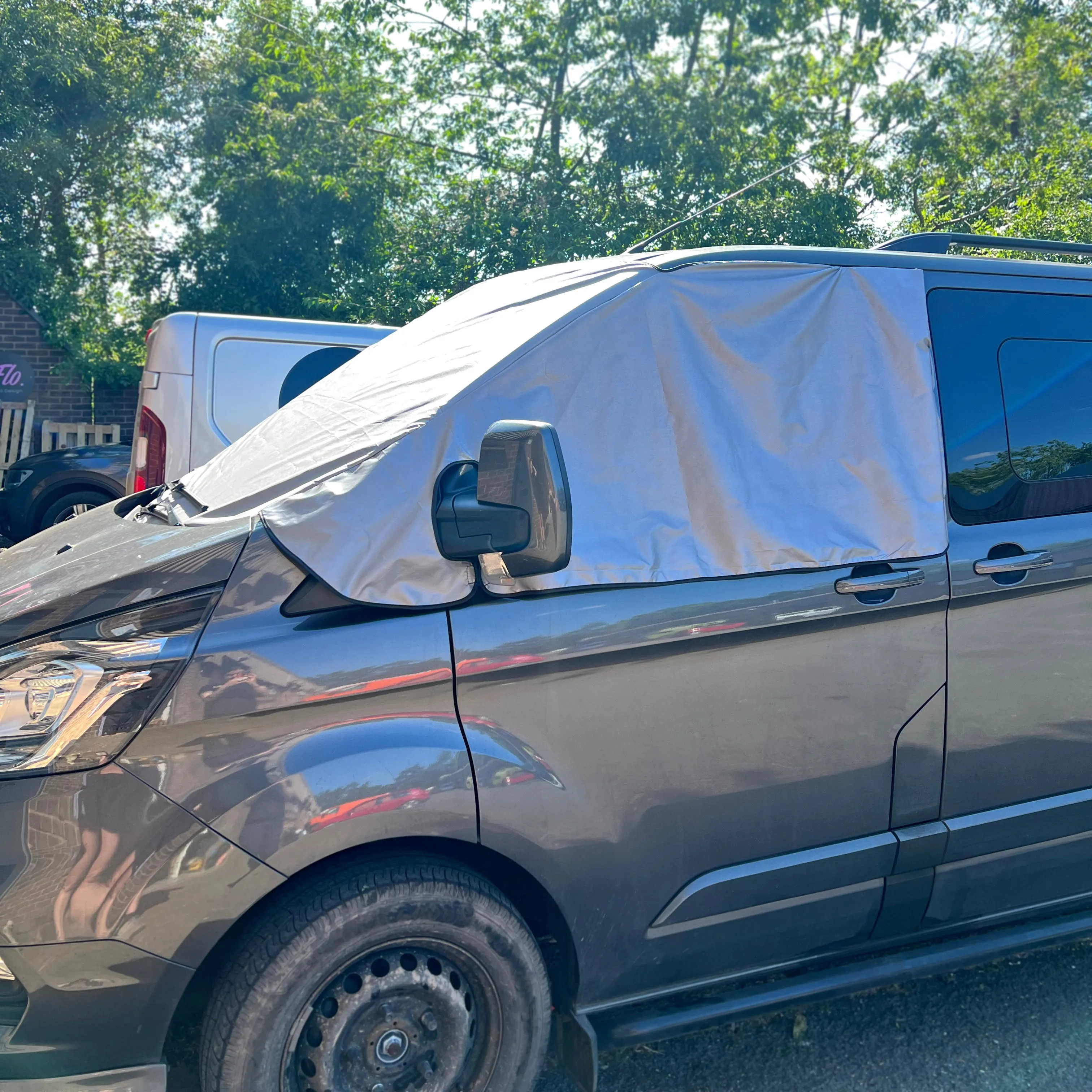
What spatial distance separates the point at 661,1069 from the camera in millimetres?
2801

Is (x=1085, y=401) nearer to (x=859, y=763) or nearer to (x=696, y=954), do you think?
(x=859, y=763)

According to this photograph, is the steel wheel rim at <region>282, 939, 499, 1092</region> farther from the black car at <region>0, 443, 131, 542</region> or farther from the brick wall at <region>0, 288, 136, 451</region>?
the brick wall at <region>0, 288, 136, 451</region>

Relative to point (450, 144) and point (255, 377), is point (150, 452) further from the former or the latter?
point (450, 144)

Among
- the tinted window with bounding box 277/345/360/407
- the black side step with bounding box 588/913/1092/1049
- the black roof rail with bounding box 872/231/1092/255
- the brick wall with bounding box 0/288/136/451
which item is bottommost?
the black side step with bounding box 588/913/1092/1049

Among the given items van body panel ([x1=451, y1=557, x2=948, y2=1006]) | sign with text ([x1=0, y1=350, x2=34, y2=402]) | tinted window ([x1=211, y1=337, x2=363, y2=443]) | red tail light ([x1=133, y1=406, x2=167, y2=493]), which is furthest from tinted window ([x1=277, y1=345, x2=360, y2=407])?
sign with text ([x1=0, y1=350, x2=34, y2=402])

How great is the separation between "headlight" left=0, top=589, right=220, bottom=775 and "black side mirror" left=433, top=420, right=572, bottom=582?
1.64ft

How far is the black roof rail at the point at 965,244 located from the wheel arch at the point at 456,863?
6.52ft

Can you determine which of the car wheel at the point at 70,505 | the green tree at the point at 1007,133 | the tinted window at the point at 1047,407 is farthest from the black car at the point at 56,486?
the green tree at the point at 1007,133

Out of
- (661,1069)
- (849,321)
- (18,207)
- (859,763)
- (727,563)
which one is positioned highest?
(18,207)

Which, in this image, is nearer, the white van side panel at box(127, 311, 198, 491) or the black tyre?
the black tyre

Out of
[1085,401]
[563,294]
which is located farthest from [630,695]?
[1085,401]

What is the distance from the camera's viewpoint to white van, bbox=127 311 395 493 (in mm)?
6219

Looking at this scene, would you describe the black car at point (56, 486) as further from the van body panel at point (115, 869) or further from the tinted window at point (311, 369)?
the van body panel at point (115, 869)

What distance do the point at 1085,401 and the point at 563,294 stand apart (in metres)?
→ 1.57
